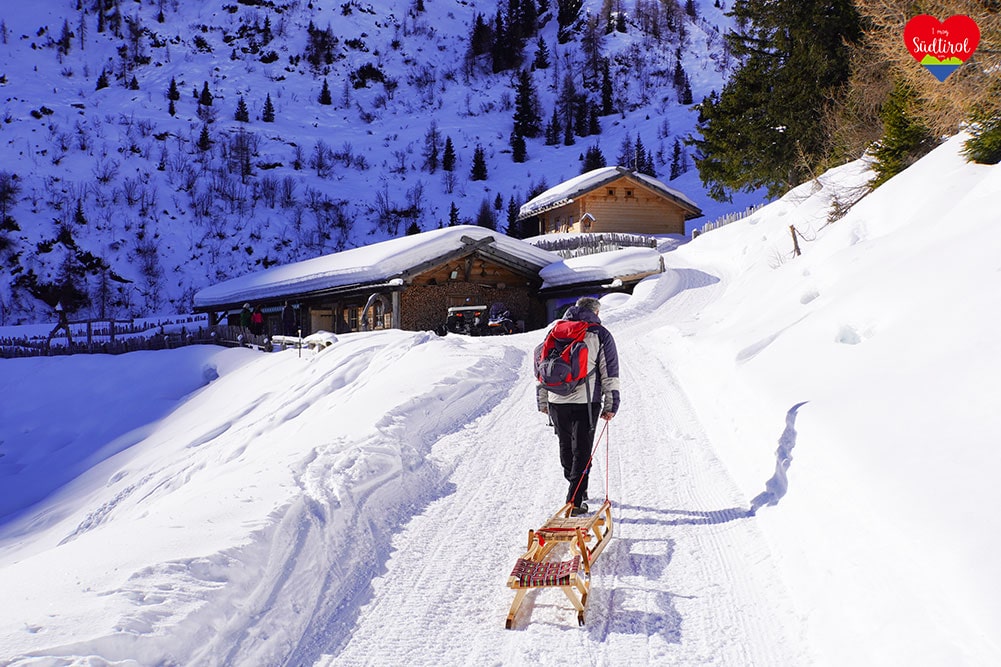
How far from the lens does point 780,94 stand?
2380cm

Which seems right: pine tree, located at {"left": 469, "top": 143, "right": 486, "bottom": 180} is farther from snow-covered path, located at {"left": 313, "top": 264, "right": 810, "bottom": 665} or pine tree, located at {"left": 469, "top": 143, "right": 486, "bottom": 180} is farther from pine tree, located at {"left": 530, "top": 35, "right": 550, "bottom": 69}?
snow-covered path, located at {"left": 313, "top": 264, "right": 810, "bottom": 665}

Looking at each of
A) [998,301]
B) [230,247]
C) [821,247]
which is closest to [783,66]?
[821,247]

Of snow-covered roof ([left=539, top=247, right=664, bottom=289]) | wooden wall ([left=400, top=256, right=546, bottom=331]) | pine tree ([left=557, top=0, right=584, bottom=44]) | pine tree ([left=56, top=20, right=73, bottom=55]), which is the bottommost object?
wooden wall ([left=400, top=256, right=546, bottom=331])

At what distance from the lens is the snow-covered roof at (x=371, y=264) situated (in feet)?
69.4

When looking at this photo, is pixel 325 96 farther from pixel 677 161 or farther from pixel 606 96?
pixel 677 161

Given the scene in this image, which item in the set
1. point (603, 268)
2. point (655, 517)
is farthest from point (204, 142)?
point (655, 517)

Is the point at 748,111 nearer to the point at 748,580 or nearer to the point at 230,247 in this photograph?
the point at 748,580

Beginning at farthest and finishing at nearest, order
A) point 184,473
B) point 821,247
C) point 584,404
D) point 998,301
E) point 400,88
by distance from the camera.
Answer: point 400,88, point 821,247, point 184,473, point 584,404, point 998,301

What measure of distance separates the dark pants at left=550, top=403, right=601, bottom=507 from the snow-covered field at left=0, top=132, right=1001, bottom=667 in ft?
1.19

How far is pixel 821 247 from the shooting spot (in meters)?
12.7

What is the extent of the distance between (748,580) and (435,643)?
7.12 ft

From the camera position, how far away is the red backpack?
546 centimetres

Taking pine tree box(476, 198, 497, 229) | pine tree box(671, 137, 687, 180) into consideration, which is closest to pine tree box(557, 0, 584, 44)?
pine tree box(671, 137, 687, 180)

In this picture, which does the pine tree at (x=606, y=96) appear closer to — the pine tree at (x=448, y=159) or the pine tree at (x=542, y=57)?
the pine tree at (x=542, y=57)
